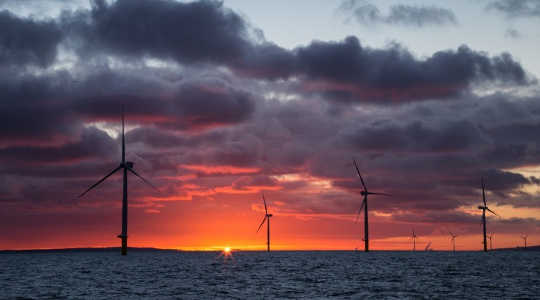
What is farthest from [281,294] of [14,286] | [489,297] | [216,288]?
[14,286]

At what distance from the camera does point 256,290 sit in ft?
344

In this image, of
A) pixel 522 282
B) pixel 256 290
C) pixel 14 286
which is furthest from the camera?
pixel 522 282

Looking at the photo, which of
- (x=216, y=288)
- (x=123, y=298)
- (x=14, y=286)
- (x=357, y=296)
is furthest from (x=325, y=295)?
Result: (x=14, y=286)

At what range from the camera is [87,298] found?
94.5 metres

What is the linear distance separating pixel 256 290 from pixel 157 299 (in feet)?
62.1

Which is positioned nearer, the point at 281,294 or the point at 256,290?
the point at 281,294

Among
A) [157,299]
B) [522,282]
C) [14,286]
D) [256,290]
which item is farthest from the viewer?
[522,282]

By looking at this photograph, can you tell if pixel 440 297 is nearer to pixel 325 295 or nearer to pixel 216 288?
pixel 325 295

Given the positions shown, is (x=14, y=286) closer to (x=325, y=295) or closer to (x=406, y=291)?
(x=325, y=295)

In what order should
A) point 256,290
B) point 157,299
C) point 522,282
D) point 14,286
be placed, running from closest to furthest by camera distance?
point 157,299 < point 256,290 < point 14,286 < point 522,282

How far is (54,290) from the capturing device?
109 metres

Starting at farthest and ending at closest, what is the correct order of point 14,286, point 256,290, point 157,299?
point 14,286
point 256,290
point 157,299

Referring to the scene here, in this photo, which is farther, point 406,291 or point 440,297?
point 406,291

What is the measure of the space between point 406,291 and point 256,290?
25.1 metres
